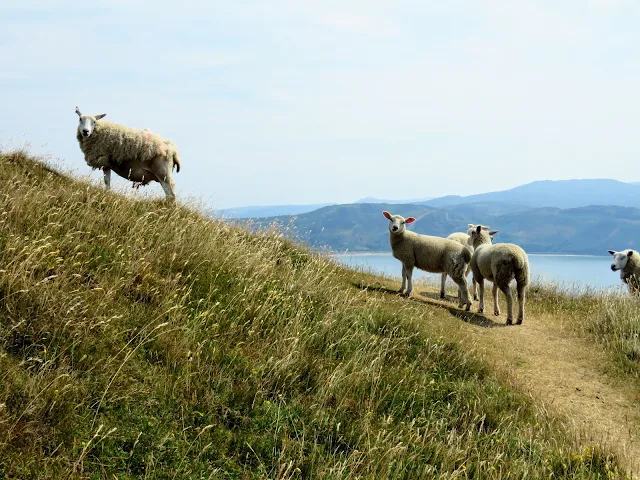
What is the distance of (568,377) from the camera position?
9211 millimetres

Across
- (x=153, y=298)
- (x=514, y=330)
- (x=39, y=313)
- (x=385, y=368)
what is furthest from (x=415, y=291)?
(x=39, y=313)

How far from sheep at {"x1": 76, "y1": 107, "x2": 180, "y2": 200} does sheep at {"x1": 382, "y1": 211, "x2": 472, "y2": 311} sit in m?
6.06

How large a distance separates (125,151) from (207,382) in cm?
939

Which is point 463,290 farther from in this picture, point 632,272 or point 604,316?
point 632,272

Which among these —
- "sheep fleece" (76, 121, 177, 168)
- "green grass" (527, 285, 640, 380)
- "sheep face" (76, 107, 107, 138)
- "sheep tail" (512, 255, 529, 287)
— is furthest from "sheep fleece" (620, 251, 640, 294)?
"sheep face" (76, 107, 107, 138)

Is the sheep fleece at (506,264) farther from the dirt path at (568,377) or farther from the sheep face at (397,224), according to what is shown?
the sheep face at (397,224)

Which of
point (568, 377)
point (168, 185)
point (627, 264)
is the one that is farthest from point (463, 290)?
point (168, 185)

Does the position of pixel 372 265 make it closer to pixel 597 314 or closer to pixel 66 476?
pixel 597 314

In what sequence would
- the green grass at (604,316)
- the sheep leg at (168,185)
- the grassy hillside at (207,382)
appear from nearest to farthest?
the grassy hillside at (207,382)
the green grass at (604,316)
the sheep leg at (168,185)

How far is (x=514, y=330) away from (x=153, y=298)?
877 cm

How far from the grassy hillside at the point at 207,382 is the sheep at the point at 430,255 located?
5.01 m

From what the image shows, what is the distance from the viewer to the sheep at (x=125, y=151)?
1261cm

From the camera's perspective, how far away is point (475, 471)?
5.16 meters

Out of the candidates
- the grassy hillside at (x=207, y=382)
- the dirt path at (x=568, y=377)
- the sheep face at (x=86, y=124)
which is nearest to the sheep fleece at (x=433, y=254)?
the dirt path at (x=568, y=377)
